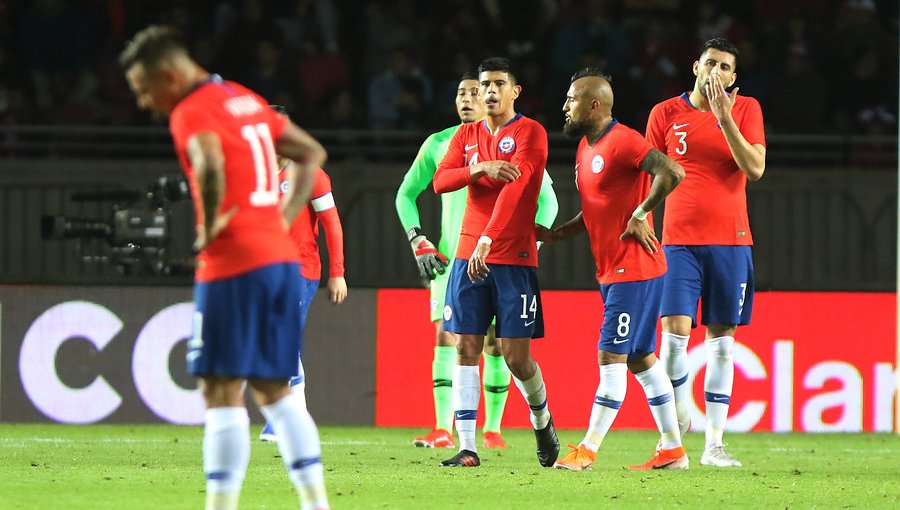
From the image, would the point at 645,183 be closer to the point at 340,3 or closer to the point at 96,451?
the point at 96,451

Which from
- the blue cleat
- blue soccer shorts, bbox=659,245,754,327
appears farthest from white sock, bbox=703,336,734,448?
the blue cleat

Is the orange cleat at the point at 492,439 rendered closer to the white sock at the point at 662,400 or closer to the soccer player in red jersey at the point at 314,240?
the soccer player in red jersey at the point at 314,240

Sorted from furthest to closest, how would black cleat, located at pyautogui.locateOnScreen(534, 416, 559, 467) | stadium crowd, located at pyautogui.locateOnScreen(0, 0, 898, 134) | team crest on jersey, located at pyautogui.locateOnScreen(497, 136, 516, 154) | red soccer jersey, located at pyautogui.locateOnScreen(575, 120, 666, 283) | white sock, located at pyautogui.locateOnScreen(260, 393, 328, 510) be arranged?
1. stadium crowd, located at pyautogui.locateOnScreen(0, 0, 898, 134)
2. black cleat, located at pyautogui.locateOnScreen(534, 416, 559, 467)
3. team crest on jersey, located at pyautogui.locateOnScreen(497, 136, 516, 154)
4. red soccer jersey, located at pyautogui.locateOnScreen(575, 120, 666, 283)
5. white sock, located at pyautogui.locateOnScreen(260, 393, 328, 510)

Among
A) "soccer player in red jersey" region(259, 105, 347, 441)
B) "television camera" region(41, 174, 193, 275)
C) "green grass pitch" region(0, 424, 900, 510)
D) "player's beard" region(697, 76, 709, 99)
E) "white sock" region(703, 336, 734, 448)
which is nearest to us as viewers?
"green grass pitch" region(0, 424, 900, 510)

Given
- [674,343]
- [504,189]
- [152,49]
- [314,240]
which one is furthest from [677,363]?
[152,49]

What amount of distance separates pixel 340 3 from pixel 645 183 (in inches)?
345

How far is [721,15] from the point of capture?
54.9 ft

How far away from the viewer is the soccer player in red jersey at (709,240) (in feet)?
28.8

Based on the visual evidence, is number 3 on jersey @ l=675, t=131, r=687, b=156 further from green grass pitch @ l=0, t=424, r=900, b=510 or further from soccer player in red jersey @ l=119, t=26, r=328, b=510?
soccer player in red jersey @ l=119, t=26, r=328, b=510

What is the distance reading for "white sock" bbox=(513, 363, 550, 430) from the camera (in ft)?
27.6

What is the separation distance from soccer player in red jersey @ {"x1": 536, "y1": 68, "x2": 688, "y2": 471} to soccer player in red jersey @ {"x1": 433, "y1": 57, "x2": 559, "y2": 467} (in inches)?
11.3

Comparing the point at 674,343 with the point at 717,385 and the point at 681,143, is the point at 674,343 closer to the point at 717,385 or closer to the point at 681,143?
the point at 717,385

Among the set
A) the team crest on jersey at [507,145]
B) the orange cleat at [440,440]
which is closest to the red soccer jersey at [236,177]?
the team crest on jersey at [507,145]

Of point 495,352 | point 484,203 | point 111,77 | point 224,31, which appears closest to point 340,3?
point 224,31
